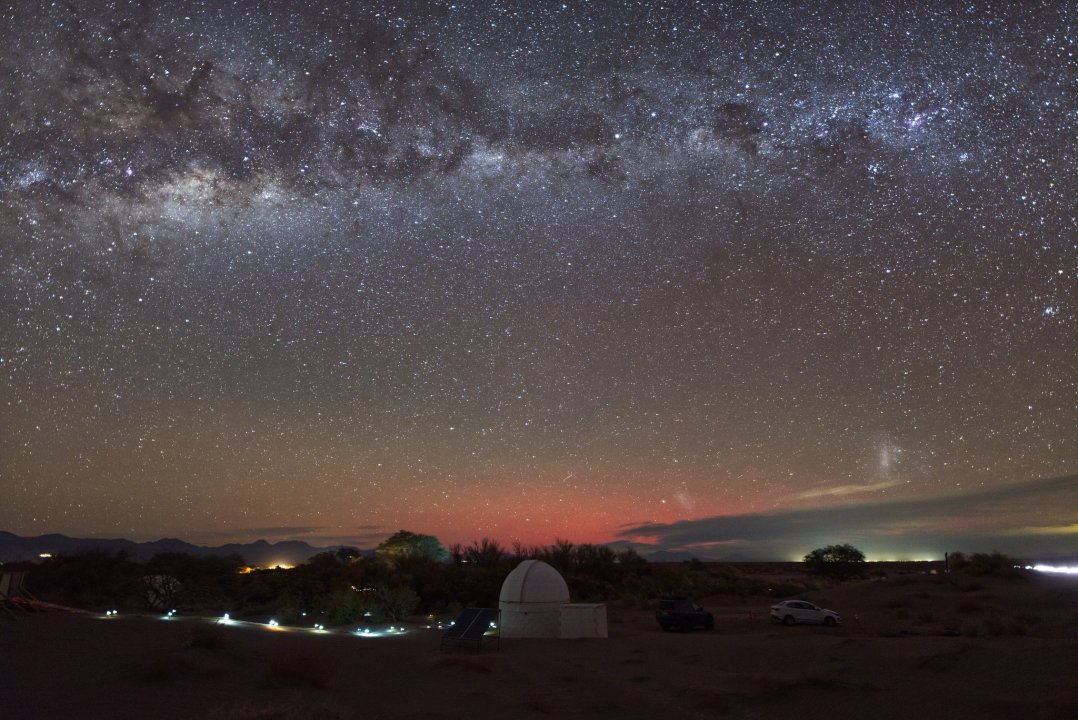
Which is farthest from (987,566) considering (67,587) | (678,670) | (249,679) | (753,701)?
(67,587)

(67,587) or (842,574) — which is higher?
(67,587)

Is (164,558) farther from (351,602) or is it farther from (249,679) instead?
(249,679)

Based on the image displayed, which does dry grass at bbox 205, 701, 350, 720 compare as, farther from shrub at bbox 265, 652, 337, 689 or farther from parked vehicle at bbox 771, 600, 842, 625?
parked vehicle at bbox 771, 600, 842, 625

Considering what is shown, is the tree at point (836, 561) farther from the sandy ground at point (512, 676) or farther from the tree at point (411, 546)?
the sandy ground at point (512, 676)

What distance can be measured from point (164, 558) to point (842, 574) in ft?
187

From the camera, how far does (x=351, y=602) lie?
100 feet

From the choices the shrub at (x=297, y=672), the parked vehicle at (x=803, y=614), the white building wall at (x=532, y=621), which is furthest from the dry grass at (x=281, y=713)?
the parked vehicle at (x=803, y=614)

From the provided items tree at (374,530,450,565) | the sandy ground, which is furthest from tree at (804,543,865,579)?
the sandy ground

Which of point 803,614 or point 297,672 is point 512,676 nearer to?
point 297,672

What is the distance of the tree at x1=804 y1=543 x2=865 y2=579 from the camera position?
225 feet

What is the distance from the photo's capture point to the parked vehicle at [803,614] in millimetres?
30625

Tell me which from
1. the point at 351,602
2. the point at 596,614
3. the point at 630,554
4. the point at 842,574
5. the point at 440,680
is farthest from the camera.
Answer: the point at 842,574

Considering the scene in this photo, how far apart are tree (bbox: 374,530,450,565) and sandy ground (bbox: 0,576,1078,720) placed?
43.5 metres

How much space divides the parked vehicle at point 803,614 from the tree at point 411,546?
130 ft
